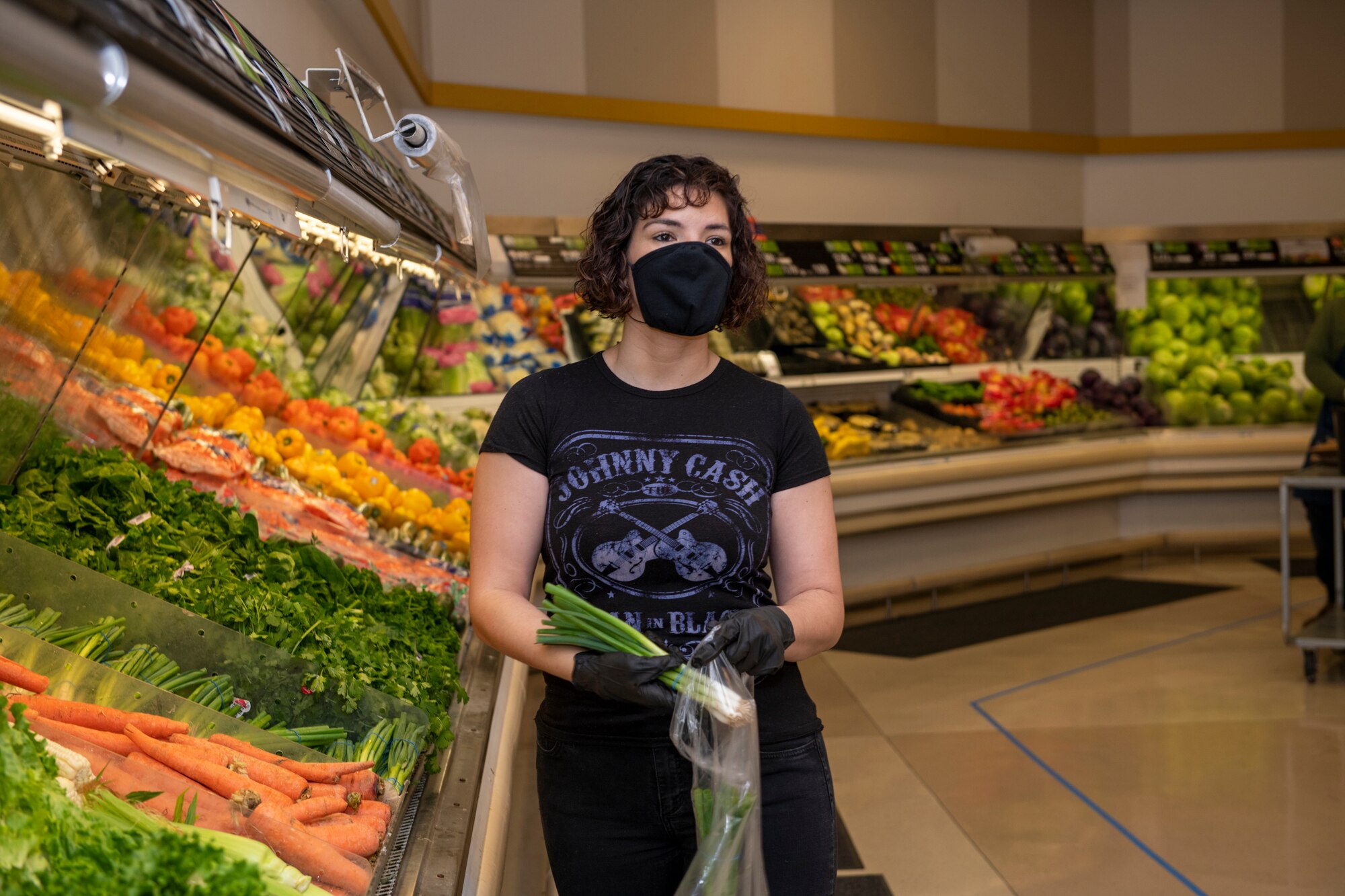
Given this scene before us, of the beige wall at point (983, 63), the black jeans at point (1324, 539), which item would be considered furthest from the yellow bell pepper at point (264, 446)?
the beige wall at point (983, 63)

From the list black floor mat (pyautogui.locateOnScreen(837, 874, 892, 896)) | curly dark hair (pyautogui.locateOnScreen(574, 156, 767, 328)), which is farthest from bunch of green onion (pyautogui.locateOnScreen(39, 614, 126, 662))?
black floor mat (pyautogui.locateOnScreen(837, 874, 892, 896))

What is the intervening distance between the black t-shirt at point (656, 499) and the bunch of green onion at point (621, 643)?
95 mm

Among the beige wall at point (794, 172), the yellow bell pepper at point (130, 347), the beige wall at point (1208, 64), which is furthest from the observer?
the beige wall at point (1208, 64)

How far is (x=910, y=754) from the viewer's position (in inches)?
169

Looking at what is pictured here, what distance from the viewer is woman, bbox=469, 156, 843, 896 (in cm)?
167

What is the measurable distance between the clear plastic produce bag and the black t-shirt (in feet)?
0.38

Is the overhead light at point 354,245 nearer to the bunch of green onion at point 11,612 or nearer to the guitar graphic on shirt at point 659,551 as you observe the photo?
the guitar graphic on shirt at point 659,551

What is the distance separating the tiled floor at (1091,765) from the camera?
10.9 feet

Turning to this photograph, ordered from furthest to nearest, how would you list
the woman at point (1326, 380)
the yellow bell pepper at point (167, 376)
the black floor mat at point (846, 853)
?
the woman at point (1326, 380) < the black floor mat at point (846, 853) < the yellow bell pepper at point (167, 376)

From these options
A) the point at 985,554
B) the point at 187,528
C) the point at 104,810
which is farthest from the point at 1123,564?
the point at 104,810

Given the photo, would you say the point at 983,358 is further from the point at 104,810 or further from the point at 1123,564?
the point at 104,810

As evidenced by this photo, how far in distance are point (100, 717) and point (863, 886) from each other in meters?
2.26

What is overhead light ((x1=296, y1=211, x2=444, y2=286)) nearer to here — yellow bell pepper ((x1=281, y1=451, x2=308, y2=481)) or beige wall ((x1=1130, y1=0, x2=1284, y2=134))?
yellow bell pepper ((x1=281, y1=451, x2=308, y2=481))

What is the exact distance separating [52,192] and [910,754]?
3315 millimetres
